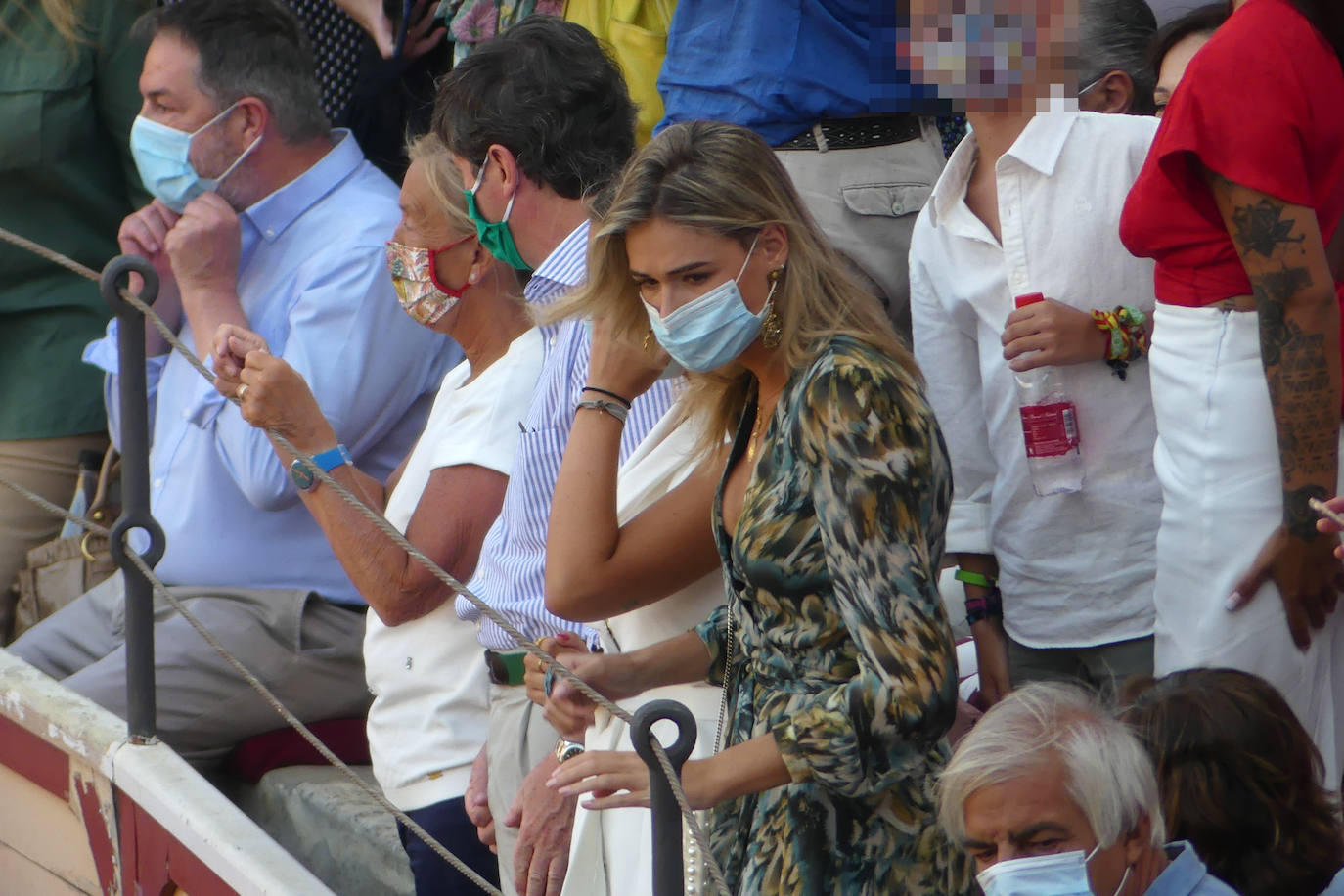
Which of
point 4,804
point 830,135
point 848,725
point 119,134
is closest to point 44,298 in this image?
point 119,134

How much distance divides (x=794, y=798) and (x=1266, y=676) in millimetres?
828

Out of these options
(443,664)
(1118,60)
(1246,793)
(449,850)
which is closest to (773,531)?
(1246,793)

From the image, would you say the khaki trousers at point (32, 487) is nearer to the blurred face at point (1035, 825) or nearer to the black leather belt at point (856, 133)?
the black leather belt at point (856, 133)

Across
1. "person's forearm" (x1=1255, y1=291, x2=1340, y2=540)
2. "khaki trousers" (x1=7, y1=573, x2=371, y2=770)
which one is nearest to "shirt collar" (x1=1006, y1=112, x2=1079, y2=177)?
"person's forearm" (x1=1255, y1=291, x2=1340, y2=540)

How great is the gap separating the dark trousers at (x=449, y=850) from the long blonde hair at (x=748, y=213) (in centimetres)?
125

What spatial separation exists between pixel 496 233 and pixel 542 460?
1.54 feet

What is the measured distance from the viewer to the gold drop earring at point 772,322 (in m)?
2.11

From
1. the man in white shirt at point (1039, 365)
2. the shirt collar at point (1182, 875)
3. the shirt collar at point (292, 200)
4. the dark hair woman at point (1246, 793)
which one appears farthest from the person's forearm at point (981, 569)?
the shirt collar at point (292, 200)

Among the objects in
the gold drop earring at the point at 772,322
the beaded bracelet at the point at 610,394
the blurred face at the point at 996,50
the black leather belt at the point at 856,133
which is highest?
the blurred face at the point at 996,50

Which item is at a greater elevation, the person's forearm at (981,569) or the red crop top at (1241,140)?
the red crop top at (1241,140)

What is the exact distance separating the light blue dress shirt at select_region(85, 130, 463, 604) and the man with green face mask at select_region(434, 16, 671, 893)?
34.6 inches

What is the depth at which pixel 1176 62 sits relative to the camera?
3070 mm

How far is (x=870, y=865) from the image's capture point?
1938 mm

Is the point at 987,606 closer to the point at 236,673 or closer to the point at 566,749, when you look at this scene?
the point at 566,749
